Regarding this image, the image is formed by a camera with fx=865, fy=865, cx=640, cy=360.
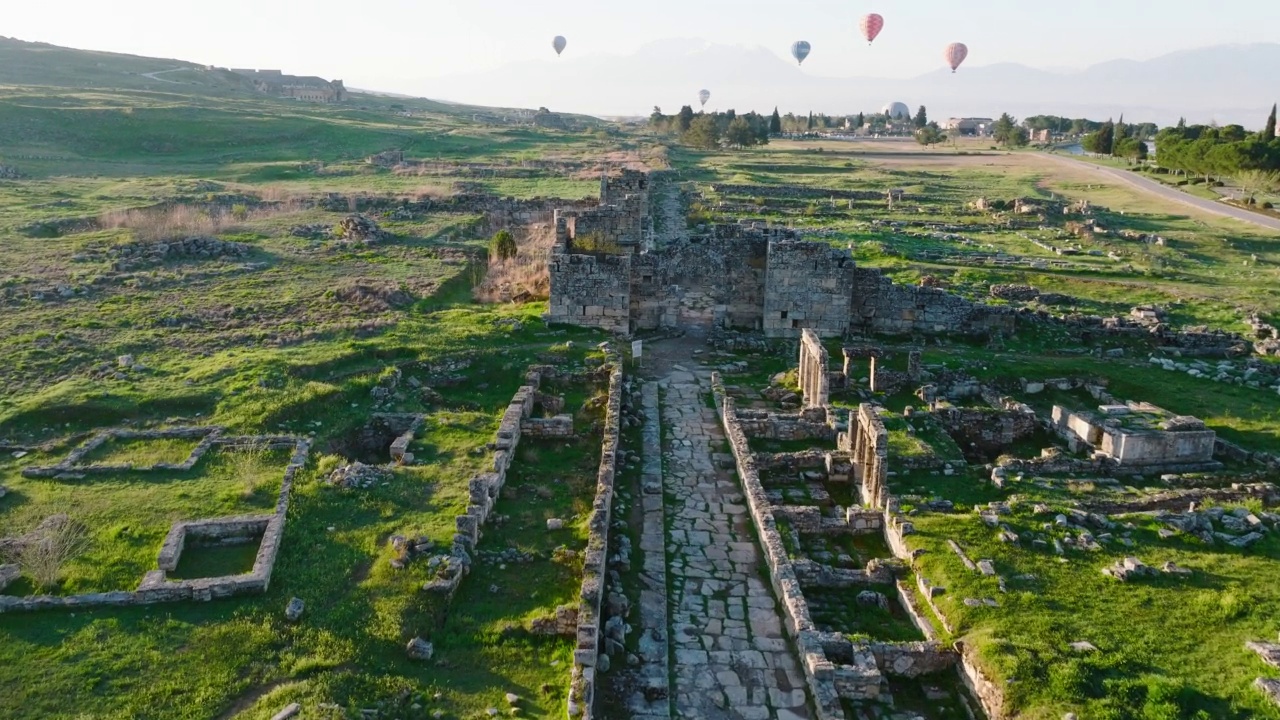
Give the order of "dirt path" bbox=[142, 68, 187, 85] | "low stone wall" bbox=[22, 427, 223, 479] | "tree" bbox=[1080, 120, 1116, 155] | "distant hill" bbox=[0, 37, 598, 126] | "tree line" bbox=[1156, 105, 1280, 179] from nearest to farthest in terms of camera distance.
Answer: "low stone wall" bbox=[22, 427, 223, 479]
"tree line" bbox=[1156, 105, 1280, 179]
"distant hill" bbox=[0, 37, 598, 126]
"tree" bbox=[1080, 120, 1116, 155]
"dirt path" bbox=[142, 68, 187, 85]

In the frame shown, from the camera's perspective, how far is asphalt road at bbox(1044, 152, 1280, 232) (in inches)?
1995

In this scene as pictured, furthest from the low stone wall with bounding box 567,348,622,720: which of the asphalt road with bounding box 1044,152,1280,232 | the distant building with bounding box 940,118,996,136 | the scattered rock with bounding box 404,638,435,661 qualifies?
the distant building with bounding box 940,118,996,136

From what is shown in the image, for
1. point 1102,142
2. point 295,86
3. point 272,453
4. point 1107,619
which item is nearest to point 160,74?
point 295,86

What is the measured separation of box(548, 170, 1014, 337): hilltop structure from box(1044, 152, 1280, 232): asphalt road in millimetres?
34526

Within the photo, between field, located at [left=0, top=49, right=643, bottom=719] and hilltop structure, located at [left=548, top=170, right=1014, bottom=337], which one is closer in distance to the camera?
field, located at [left=0, top=49, right=643, bottom=719]

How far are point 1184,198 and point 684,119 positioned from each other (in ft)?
207

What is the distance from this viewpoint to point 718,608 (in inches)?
492

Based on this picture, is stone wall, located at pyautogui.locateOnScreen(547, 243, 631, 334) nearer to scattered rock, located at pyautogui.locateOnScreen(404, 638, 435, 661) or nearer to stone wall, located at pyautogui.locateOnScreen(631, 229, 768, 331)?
stone wall, located at pyautogui.locateOnScreen(631, 229, 768, 331)

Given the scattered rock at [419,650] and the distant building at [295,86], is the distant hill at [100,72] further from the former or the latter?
the scattered rock at [419,650]

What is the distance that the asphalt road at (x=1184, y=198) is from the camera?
5068 centimetres

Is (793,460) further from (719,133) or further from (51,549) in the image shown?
(719,133)

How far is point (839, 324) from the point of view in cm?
2492

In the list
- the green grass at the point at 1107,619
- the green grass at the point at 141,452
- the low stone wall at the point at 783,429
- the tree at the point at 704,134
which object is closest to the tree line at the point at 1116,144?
the tree at the point at 704,134

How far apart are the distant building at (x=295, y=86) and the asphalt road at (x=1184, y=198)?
9910 cm
